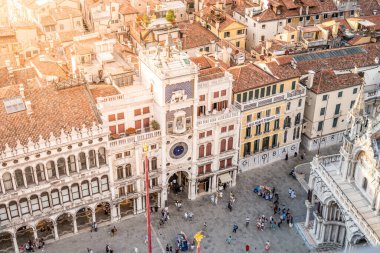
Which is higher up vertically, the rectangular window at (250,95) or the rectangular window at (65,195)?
the rectangular window at (250,95)

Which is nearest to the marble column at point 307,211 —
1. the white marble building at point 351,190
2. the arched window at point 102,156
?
the white marble building at point 351,190

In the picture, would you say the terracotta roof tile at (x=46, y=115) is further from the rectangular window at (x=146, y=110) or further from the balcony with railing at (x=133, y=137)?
the rectangular window at (x=146, y=110)

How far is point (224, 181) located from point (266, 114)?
11.0 meters

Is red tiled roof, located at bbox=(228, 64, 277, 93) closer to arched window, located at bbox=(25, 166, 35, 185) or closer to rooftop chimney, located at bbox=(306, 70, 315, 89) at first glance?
rooftop chimney, located at bbox=(306, 70, 315, 89)

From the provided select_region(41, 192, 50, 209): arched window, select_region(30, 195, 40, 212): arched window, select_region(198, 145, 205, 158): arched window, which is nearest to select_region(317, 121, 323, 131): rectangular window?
select_region(198, 145, 205, 158): arched window

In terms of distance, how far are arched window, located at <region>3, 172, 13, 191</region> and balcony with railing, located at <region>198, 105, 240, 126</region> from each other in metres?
22.9

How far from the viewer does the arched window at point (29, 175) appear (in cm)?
5435

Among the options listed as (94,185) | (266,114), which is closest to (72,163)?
(94,185)

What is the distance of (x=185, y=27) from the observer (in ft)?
295

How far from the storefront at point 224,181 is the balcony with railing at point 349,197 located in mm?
13957

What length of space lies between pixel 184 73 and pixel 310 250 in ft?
82.4

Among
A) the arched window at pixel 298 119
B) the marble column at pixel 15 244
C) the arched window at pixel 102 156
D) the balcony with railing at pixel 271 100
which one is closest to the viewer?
the marble column at pixel 15 244

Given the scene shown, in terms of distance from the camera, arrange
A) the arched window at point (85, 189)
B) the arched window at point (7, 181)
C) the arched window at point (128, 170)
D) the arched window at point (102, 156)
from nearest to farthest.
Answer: the arched window at point (7, 181)
the arched window at point (102, 156)
the arched window at point (85, 189)
the arched window at point (128, 170)

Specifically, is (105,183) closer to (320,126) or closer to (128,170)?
(128,170)
